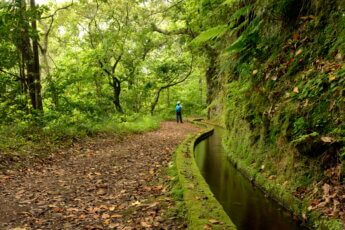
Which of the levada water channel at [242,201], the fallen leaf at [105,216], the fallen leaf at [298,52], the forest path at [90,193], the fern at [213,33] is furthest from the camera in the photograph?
the fern at [213,33]

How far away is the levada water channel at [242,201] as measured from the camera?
17.7 ft

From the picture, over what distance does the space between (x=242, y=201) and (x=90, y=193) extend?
300 centimetres

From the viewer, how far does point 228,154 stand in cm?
1120

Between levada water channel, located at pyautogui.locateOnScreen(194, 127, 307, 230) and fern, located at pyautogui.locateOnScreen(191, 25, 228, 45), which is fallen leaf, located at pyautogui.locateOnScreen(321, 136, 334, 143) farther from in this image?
fern, located at pyautogui.locateOnScreen(191, 25, 228, 45)

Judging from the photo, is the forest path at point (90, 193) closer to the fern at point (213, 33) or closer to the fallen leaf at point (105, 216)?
the fallen leaf at point (105, 216)

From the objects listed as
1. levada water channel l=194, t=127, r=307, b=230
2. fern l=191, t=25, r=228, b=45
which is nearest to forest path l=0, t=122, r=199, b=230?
levada water channel l=194, t=127, r=307, b=230

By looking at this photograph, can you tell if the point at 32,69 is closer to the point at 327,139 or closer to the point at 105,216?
the point at 105,216

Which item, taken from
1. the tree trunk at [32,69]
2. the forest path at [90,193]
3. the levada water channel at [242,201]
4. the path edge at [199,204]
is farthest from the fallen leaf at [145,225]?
the tree trunk at [32,69]

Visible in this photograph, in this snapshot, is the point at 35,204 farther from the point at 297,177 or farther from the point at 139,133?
the point at 139,133

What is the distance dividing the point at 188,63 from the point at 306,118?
2281 cm

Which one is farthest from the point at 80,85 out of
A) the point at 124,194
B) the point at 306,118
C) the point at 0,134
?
the point at 306,118

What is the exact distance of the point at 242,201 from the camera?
21.5 ft

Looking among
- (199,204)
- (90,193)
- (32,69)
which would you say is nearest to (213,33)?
(199,204)

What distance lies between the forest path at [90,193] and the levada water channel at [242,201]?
3.85 ft
